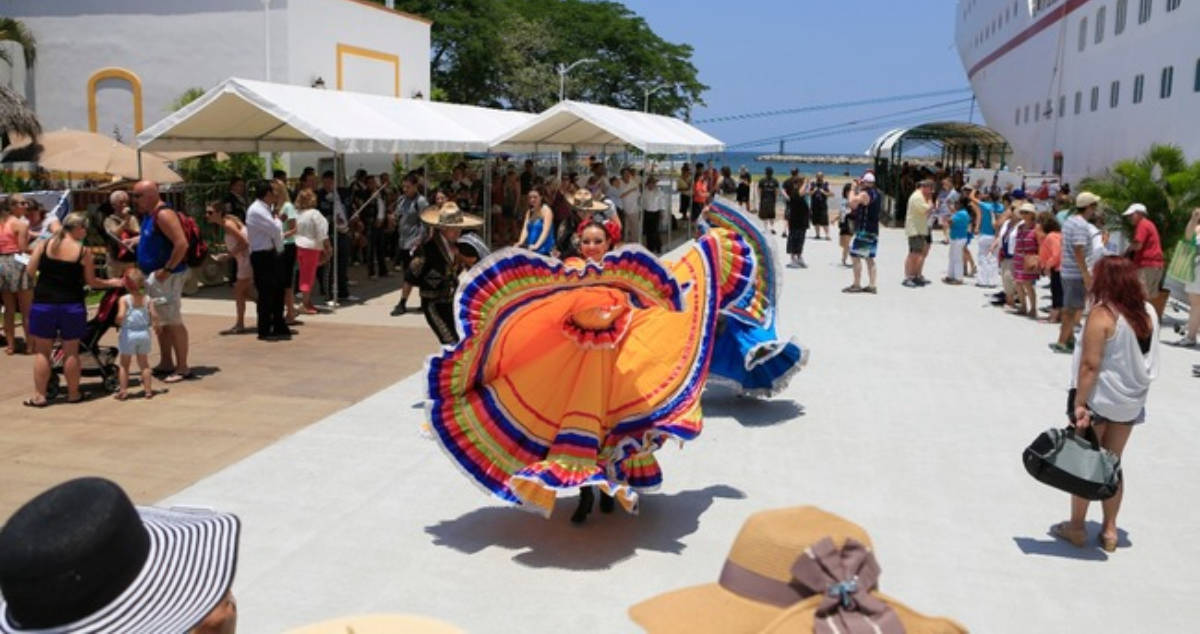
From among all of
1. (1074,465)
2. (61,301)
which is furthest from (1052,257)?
(61,301)

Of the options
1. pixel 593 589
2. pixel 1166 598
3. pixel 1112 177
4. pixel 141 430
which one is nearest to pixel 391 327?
pixel 141 430

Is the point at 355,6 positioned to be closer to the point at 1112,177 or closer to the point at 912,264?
the point at 912,264

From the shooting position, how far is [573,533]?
5980mm

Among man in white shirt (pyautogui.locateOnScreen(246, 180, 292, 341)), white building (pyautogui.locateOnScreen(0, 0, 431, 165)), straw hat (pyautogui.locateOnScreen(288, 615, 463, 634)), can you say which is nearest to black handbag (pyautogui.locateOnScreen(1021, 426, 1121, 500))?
straw hat (pyautogui.locateOnScreen(288, 615, 463, 634))

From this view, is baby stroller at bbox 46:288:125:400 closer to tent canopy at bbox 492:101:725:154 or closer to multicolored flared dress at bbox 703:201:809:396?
multicolored flared dress at bbox 703:201:809:396

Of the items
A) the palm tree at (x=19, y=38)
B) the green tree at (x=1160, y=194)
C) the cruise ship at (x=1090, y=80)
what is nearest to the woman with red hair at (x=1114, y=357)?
the green tree at (x=1160, y=194)

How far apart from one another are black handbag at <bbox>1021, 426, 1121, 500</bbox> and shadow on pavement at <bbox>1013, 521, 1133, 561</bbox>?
0.43 m

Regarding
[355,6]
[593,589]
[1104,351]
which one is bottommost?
[593,589]

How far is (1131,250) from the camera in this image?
11.9m

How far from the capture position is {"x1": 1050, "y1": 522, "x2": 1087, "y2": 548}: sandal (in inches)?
232

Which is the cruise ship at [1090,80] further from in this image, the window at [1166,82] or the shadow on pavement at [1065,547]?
the shadow on pavement at [1065,547]

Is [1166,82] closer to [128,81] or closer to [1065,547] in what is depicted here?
[1065,547]

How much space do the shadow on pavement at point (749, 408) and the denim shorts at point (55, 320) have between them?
4.74m

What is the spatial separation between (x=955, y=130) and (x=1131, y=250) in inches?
998
